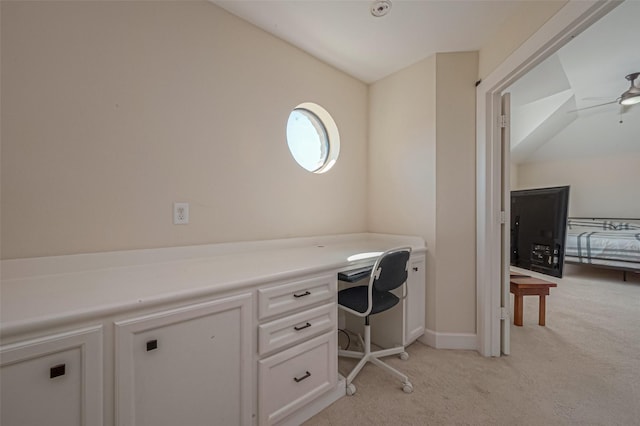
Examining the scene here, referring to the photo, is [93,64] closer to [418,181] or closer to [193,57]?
[193,57]

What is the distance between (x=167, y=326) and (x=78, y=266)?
66 centimetres

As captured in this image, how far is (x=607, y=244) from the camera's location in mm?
4102

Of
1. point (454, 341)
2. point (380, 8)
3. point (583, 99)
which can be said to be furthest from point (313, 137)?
point (583, 99)

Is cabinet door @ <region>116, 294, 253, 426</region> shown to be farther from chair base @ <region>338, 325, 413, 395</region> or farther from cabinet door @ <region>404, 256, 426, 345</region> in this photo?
cabinet door @ <region>404, 256, 426, 345</region>

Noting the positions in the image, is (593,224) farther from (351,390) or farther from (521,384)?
(351,390)

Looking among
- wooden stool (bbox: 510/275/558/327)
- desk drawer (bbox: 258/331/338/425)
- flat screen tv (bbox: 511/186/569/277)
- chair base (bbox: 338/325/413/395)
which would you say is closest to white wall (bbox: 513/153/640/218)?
wooden stool (bbox: 510/275/558/327)

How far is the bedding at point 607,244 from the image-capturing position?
153 inches

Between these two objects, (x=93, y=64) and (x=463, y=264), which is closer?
(x=93, y=64)

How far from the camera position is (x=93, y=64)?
1.24 m

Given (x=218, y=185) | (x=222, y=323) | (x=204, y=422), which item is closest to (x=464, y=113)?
(x=218, y=185)

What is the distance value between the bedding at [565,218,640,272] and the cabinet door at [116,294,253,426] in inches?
186

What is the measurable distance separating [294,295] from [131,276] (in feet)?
2.49

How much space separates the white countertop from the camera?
794mm

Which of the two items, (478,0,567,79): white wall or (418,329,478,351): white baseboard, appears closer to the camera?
(478,0,567,79): white wall
